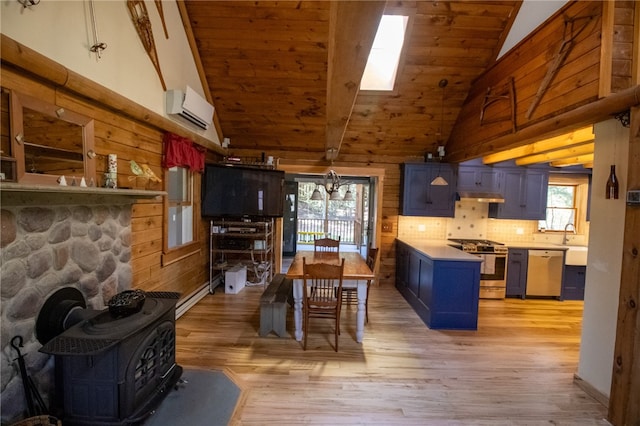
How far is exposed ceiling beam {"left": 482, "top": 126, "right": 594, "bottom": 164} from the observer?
314 cm

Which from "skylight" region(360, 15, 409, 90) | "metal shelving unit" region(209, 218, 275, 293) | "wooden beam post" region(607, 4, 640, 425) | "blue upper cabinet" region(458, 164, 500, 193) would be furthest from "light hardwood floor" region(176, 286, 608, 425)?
"skylight" region(360, 15, 409, 90)

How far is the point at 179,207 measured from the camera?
3998mm

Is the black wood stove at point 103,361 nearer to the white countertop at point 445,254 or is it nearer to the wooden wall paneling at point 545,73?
the white countertop at point 445,254

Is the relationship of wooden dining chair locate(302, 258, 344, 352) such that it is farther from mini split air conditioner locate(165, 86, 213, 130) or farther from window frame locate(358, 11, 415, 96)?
window frame locate(358, 11, 415, 96)

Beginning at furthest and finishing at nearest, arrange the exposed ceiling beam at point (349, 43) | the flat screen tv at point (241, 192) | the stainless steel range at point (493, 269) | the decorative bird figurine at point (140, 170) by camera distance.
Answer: the stainless steel range at point (493, 269), the flat screen tv at point (241, 192), the decorative bird figurine at point (140, 170), the exposed ceiling beam at point (349, 43)

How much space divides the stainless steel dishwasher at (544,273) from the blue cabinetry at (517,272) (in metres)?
0.07

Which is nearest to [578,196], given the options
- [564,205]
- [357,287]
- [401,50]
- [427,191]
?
[564,205]

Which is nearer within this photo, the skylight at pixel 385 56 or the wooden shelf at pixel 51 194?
the wooden shelf at pixel 51 194

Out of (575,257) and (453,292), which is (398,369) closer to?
(453,292)

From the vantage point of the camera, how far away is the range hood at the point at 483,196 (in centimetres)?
475

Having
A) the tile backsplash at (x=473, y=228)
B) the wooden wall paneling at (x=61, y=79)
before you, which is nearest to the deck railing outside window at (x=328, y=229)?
the tile backsplash at (x=473, y=228)

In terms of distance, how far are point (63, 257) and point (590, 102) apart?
13.2 ft

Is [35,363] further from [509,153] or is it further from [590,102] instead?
[509,153]

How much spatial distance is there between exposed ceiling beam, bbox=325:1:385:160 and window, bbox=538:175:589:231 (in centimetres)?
498
